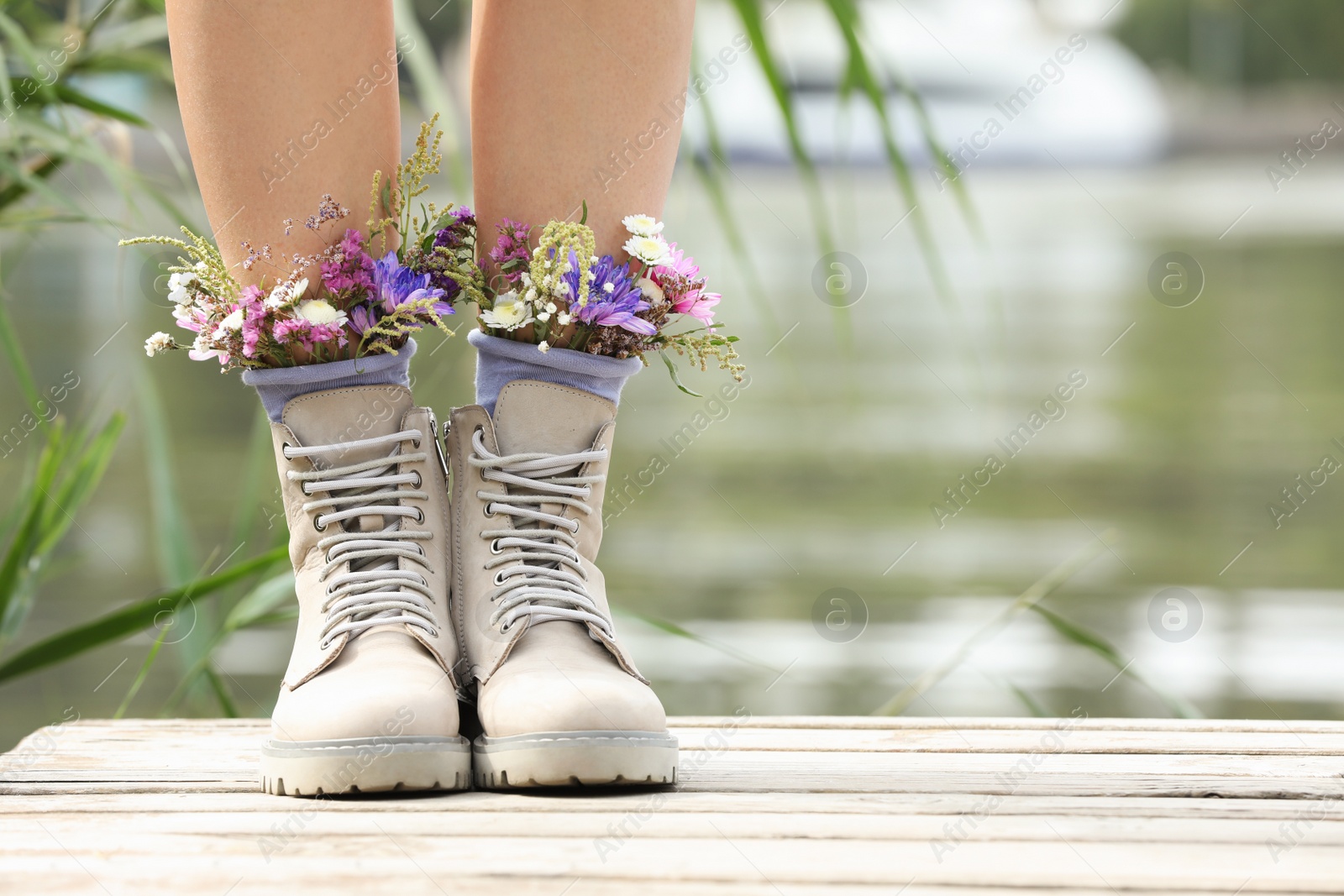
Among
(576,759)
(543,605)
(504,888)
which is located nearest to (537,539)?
(543,605)

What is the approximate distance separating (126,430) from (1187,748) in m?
3.01

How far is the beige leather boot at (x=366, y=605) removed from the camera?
25.2 inches

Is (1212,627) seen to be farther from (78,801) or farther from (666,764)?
(78,801)

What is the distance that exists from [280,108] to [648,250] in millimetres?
206

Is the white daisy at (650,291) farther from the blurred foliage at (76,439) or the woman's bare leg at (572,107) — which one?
the blurred foliage at (76,439)

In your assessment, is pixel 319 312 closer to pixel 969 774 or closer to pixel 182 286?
pixel 182 286

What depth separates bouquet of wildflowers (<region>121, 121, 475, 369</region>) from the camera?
0.69 meters

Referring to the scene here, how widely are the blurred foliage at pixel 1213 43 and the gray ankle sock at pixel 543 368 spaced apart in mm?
12910

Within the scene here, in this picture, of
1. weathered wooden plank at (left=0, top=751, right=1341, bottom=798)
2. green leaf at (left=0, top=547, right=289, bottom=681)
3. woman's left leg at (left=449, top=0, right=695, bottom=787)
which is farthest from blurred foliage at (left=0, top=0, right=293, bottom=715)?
woman's left leg at (left=449, top=0, right=695, bottom=787)

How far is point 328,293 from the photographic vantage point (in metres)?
0.70

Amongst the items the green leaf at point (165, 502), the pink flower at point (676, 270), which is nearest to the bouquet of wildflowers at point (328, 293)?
the pink flower at point (676, 270)

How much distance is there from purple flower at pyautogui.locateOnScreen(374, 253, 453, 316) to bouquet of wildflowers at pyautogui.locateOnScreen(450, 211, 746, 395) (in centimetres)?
3

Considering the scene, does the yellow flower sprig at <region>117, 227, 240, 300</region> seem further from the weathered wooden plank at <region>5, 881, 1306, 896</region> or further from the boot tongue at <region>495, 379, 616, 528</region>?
the weathered wooden plank at <region>5, 881, 1306, 896</region>

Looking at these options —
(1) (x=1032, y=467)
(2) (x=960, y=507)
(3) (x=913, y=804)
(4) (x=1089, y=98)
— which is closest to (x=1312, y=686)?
(2) (x=960, y=507)
